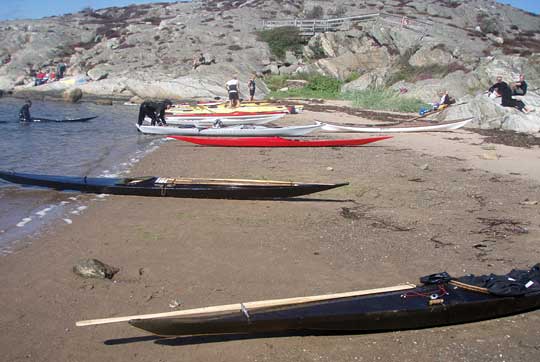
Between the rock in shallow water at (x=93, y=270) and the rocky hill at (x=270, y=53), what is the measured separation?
2318 centimetres

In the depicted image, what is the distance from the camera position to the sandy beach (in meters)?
4.36

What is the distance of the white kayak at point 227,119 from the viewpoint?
68.4ft

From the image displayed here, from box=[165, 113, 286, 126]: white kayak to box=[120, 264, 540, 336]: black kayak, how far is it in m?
16.4

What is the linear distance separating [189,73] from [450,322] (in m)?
38.3

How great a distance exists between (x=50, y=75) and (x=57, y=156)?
112ft

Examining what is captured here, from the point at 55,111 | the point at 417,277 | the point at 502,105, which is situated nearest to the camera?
the point at 417,277

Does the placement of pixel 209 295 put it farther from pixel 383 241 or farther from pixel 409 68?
pixel 409 68

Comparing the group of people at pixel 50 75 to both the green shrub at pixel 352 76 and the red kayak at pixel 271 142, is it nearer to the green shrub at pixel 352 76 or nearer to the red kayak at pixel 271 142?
the green shrub at pixel 352 76

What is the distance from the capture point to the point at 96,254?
257 inches

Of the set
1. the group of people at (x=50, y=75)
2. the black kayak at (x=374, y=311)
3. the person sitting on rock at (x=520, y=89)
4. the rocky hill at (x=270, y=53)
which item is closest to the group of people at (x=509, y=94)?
the person sitting on rock at (x=520, y=89)

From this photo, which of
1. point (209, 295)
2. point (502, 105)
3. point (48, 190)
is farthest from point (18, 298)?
point (502, 105)

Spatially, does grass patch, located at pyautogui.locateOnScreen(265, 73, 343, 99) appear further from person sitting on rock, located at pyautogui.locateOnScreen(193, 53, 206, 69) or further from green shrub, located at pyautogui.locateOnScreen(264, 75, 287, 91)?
person sitting on rock, located at pyautogui.locateOnScreen(193, 53, 206, 69)

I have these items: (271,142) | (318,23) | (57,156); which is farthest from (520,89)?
(318,23)

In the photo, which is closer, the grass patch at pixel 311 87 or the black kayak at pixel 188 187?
the black kayak at pixel 188 187
